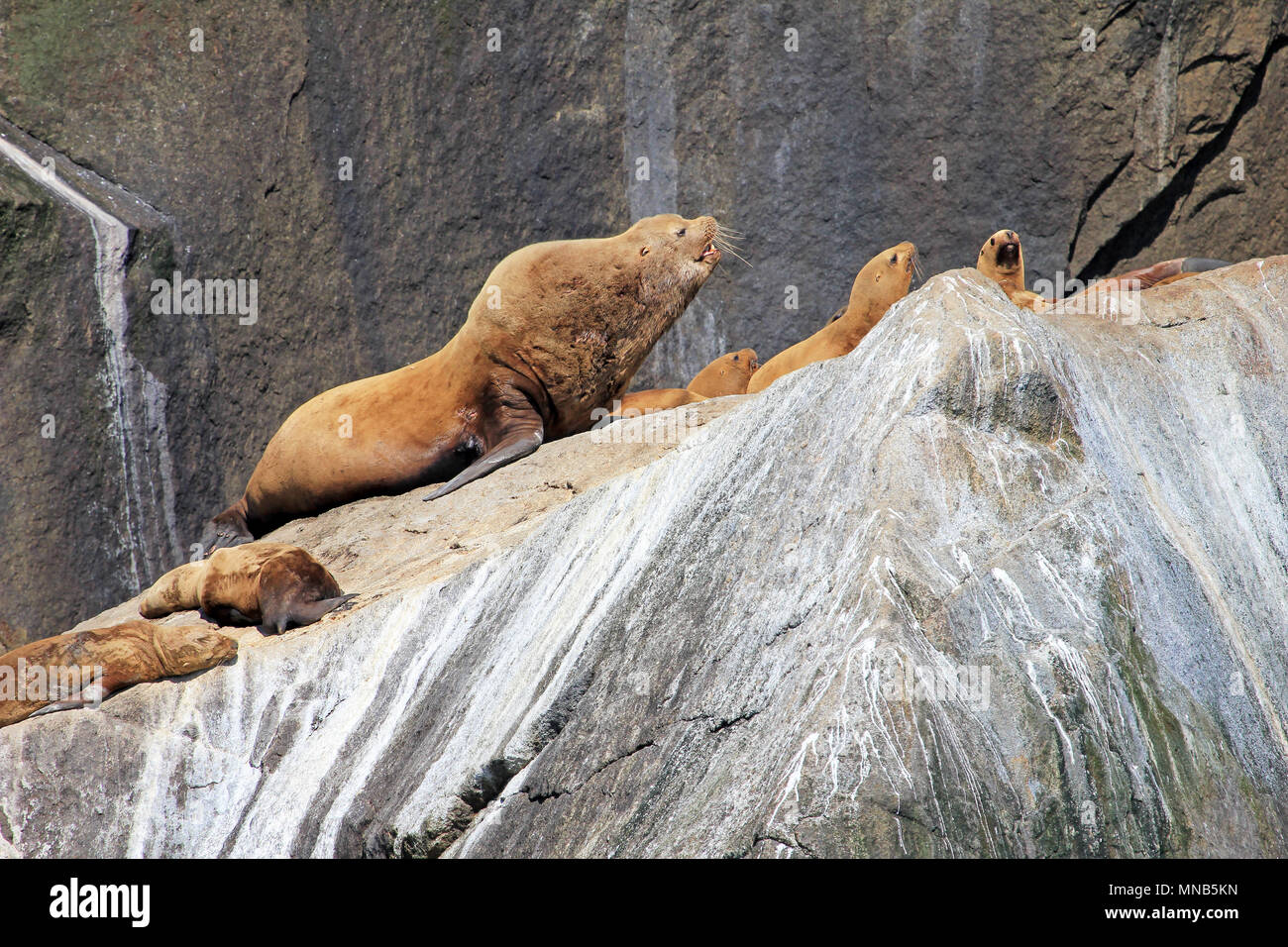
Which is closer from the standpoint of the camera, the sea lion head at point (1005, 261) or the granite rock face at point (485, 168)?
the granite rock face at point (485, 168)

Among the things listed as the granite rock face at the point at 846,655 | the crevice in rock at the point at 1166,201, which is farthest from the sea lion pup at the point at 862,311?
the crevice in rock at the point at 1166,201

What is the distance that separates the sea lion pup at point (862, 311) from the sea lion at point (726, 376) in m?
0.42

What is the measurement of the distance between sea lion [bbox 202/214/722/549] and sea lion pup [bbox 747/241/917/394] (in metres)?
0.72

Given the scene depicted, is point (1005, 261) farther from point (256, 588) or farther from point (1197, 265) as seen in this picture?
point (256, 588)

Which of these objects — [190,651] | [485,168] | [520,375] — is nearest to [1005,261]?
[520,375]

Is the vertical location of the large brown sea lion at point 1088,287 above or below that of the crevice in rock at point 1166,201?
below

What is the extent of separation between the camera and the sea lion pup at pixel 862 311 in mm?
7219

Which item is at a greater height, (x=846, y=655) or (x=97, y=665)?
(x=846, y=655)

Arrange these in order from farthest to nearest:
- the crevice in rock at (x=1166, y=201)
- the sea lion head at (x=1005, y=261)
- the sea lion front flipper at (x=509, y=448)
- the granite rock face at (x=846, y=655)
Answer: the crevice in rock at (x=1166, y=201) < the sea lion head at (x=1005, y=261) < the sea lion front flipper at (x=509, y=448) < the granite rock face at (x=846, y=655)

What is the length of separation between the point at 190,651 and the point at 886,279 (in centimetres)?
427

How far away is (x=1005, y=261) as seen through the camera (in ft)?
24.7

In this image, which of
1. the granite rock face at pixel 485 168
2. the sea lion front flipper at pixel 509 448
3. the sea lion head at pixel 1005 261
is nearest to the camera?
the sea lion front flipper at pixel 509 448

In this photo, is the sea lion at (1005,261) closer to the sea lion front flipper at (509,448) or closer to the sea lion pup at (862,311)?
the sea lion pup at (862,311)

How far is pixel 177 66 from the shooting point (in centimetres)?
759
